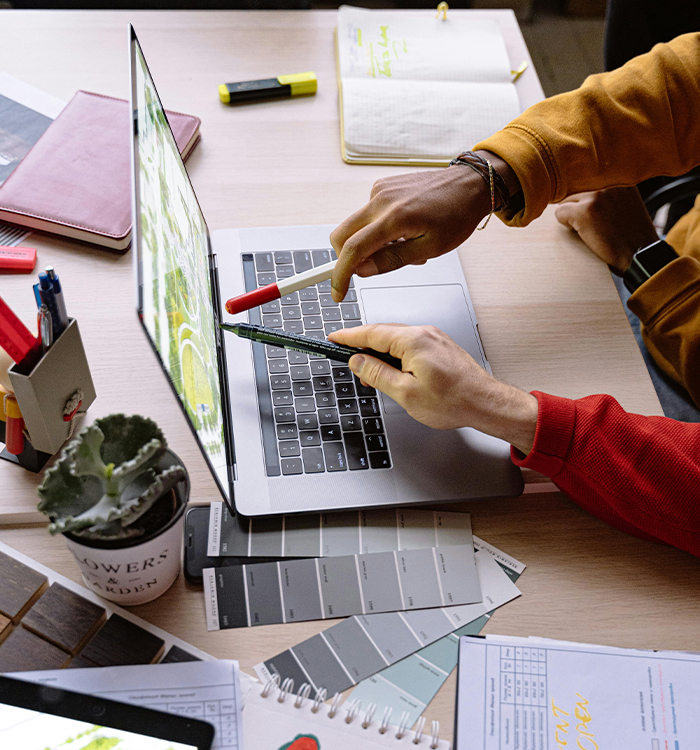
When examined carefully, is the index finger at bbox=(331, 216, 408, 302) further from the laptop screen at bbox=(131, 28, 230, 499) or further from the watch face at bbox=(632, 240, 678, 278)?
the watch face at bbox=(632, 240, 678, 278)

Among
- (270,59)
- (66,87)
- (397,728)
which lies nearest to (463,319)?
(397,728)

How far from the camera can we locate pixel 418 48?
1.17 metres

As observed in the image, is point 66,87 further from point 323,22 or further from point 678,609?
point 678,609

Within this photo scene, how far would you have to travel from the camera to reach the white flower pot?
1.76 ft

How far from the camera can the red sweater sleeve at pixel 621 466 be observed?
686 mm

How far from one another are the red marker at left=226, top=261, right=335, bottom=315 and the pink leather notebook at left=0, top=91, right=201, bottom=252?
0.19 m

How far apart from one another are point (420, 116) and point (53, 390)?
0.72m

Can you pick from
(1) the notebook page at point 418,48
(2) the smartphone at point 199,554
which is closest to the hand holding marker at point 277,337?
(2) the smartphone at point 199,554

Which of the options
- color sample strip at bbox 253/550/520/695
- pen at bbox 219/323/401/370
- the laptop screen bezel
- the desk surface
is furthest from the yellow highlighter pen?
color sample strip at bbox 253/550/520/695

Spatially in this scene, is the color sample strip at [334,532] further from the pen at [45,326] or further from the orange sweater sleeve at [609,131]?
the orange sweater sleeve at [609,131]

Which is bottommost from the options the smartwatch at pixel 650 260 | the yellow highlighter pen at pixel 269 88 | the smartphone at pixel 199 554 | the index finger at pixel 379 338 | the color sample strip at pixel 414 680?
the color sample strip at pixel 414 680

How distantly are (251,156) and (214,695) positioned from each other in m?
0.76

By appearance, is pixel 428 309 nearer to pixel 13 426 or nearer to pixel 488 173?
pixel 488 173

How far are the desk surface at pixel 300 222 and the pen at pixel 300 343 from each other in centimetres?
12
